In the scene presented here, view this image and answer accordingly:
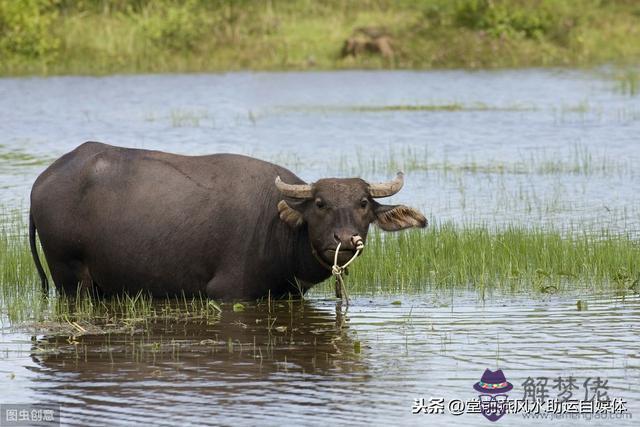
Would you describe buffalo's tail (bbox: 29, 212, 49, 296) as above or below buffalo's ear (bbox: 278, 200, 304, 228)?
below

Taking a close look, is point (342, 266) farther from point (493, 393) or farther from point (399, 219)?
point (493, 393)

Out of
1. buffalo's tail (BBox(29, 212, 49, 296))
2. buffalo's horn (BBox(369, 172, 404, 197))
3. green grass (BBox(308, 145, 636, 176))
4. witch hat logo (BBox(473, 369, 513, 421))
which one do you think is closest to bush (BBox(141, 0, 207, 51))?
green grass (BBox(308, 145, 636, 176))

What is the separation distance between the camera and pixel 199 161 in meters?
9.33

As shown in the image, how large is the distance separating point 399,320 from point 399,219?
736 mm

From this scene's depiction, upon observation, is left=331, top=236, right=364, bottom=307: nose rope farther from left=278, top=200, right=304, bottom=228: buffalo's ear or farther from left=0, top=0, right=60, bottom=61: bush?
left=0, top=0, right=60, bottom=61: bush

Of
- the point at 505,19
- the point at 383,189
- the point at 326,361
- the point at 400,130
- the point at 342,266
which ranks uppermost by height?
the point at 505,19

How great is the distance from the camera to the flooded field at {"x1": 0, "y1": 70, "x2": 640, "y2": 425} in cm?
687

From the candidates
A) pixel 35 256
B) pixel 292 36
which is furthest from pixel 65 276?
pixel 292 36

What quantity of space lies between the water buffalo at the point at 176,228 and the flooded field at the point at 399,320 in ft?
0.88

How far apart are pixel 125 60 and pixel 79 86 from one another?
12.6 ft

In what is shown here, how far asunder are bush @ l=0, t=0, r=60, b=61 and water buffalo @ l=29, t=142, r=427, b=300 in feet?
75.3

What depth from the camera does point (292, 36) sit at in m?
33.0

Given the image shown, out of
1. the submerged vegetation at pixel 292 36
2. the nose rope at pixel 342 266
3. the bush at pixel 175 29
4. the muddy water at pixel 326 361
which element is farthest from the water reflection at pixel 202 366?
the bush at pixel 175 29

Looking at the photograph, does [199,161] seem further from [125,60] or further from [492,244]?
[125,60]
